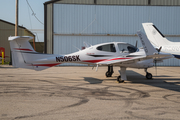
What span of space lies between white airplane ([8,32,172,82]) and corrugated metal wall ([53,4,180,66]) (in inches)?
487

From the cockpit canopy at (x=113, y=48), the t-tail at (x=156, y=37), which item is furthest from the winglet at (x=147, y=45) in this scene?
the t-tail at (x=156, y=37)

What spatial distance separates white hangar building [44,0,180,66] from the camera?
75.1 feet

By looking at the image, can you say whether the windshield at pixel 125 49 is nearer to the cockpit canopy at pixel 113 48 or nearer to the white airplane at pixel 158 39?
the cockpit canopy at pixel 113 48

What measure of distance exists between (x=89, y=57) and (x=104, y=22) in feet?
44.9

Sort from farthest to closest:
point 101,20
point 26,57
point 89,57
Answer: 1. point 101,20
2. point 89,57
3. point 26,57

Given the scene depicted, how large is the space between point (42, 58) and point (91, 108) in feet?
18.6

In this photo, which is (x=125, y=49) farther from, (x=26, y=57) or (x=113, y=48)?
(x=26, y=57)

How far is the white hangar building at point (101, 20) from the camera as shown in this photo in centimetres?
2289

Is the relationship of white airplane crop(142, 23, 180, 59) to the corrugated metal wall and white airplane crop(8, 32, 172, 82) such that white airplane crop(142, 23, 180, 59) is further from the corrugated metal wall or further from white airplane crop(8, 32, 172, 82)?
the corrugated metal wall

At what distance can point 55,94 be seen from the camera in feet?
23.6

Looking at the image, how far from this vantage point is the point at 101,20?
2325 cm

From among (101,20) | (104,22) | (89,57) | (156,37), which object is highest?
(101,20)

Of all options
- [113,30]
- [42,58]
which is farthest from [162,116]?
[113,30]

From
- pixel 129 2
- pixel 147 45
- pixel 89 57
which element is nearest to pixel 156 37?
pixel 89 57
